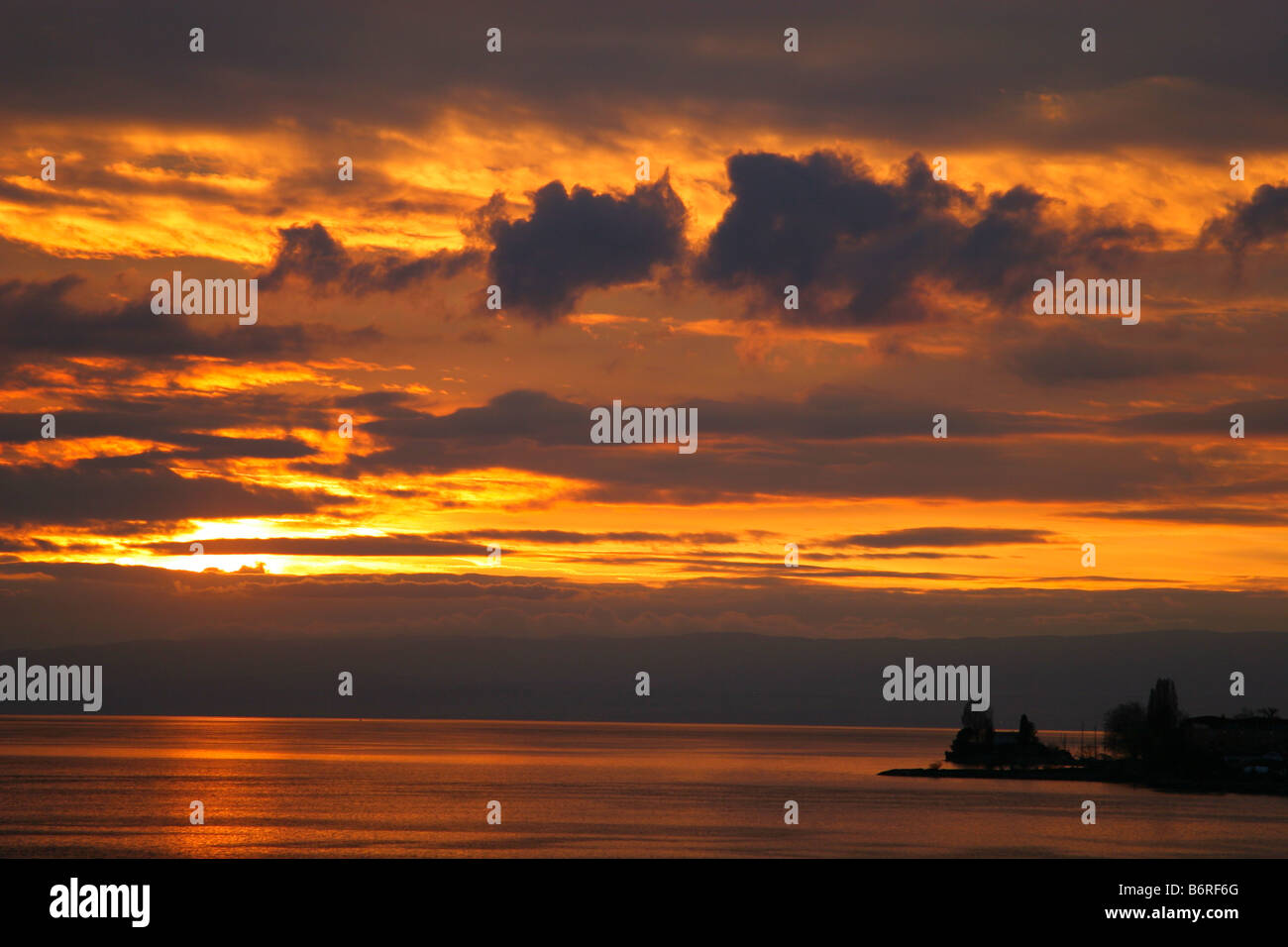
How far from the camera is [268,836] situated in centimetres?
11144

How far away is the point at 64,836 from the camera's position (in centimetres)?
10762

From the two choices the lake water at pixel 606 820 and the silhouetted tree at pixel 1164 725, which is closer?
the lake water at pixel 606 820

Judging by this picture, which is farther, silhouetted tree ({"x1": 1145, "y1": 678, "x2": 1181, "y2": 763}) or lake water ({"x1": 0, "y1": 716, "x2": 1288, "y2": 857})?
silhouetted tree ({"x1": 1145, "y1": 678, "x2": 1181, "y2": 763})

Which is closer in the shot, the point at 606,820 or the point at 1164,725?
the point at 606,820
